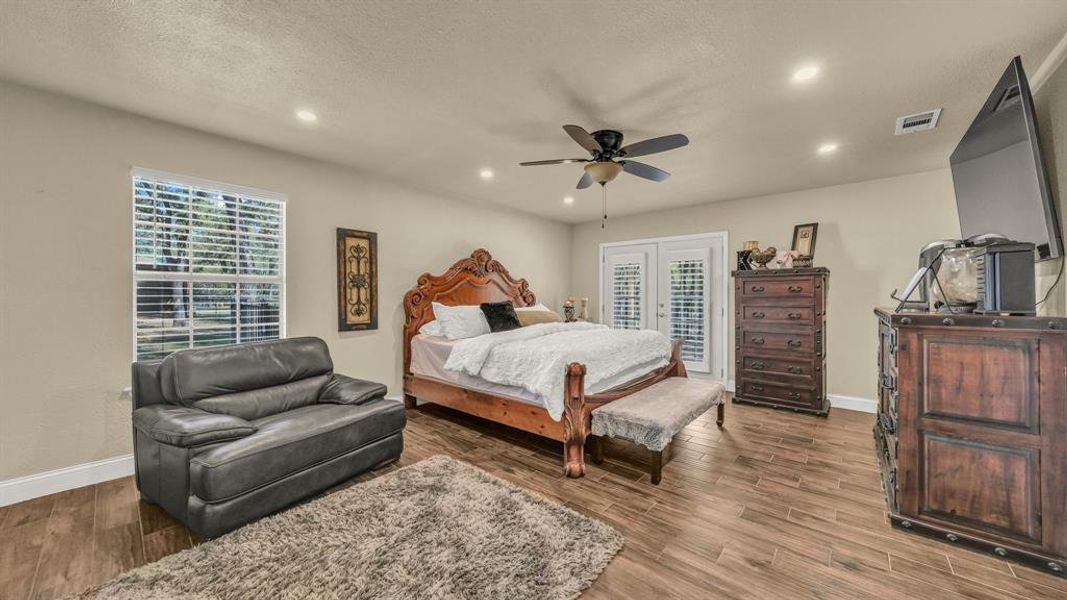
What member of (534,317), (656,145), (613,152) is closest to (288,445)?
(613,152)

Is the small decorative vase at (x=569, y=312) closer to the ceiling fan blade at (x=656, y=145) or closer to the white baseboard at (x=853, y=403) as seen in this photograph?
the white baseboard at (x=853, y=403)

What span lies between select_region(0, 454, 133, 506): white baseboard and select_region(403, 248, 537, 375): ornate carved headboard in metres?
2.30

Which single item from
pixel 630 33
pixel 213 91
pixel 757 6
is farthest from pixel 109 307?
pixel 757 6

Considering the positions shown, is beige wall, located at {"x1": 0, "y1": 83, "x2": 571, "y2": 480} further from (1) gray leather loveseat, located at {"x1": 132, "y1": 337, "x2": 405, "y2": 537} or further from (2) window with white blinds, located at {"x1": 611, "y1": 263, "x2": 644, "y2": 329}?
(2) window with white blinds, located at {"x1": 611, "y1": 263, "x2": 644, "y2": 329}

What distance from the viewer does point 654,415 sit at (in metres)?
2.81

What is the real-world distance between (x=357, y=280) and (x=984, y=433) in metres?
4.63

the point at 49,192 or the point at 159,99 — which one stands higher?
the point at 159,99

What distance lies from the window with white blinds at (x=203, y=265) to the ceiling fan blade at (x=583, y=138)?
2768 mm

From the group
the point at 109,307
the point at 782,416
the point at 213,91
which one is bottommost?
the point at 782,416

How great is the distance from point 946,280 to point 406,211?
14.9 feet

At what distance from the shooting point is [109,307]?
2795 mm

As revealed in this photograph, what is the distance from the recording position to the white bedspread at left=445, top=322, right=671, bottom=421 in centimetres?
300

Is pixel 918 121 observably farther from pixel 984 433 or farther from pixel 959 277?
pixel 984 433

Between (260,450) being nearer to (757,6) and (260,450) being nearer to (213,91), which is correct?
(213,91)
